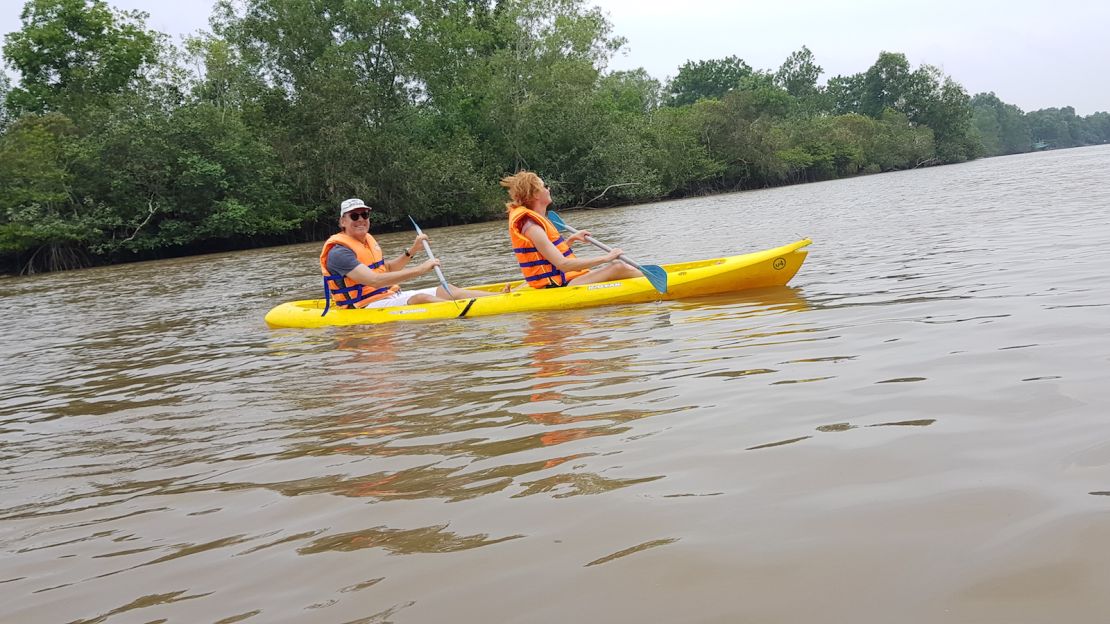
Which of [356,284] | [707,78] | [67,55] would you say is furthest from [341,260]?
[707,78]

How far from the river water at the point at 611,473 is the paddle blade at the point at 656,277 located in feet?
3.04

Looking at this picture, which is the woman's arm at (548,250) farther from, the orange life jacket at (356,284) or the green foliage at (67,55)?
the green foliage at (67,55)

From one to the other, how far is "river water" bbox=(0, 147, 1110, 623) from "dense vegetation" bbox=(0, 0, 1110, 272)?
74.8ft

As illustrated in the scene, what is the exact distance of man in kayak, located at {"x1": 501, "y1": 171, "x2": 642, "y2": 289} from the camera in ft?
21.5

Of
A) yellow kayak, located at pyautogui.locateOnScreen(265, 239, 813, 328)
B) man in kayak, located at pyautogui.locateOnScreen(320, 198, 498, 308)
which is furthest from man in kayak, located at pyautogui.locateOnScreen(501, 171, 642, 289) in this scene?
man in kayak, located at pyautogui.locateOnScreen(320, 198, 498, 308)

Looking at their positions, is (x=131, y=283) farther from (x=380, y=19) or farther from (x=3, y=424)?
(x=380, y=19)

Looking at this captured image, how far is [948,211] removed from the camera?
1241 centimetres

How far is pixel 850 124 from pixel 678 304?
57079 mm

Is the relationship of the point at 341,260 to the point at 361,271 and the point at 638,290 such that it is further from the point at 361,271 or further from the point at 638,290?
the point at 638,290

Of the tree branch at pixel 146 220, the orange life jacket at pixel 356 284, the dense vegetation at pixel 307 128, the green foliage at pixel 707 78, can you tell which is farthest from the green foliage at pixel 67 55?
the green foliage at pixel 707 78

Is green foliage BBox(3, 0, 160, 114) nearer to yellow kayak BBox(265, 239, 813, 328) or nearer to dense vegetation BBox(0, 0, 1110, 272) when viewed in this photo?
dense vegetation BBox(0, 0, 1110, 272)

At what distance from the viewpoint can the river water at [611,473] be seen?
1.68 m

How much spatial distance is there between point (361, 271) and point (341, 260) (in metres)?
0.18

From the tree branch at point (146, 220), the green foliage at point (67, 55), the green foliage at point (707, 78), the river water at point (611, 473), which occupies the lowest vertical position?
the river water at point (611, 473)
